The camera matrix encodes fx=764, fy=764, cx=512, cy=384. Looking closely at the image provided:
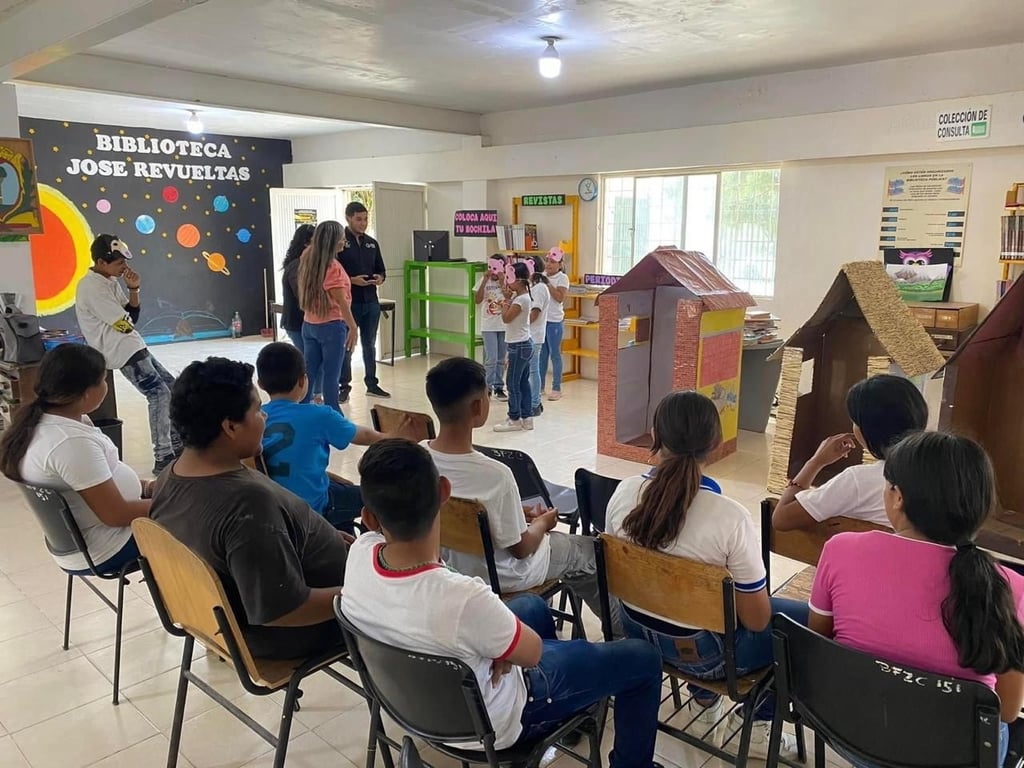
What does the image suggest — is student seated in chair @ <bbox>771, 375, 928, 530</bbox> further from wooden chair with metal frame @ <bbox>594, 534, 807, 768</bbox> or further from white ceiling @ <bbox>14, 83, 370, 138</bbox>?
white ceiling @ <bbox>14, 83, 370, 138</bbox>

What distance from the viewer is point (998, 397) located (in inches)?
122

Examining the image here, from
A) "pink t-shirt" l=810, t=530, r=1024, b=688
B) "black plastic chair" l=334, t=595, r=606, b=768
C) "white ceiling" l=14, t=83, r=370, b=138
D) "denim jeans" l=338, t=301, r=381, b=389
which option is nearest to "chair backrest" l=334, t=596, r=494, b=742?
"black plastic chair" l=334, t=595, r=606, b=768

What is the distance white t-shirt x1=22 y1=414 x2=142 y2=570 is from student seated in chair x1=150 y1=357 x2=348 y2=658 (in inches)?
21.7

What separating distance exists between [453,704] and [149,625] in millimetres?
1983

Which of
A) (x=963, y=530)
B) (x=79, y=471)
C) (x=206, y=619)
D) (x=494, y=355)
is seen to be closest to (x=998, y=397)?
(x=963, y=530)

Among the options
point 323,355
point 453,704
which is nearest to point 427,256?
point 323,355

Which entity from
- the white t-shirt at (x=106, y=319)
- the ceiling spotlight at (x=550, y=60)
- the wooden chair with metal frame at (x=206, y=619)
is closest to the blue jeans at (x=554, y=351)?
the ceiling spotlight at (x=550, y=60)

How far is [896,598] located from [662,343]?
3929mm

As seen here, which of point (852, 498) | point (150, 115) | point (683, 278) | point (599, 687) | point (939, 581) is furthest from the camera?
point (150, 115)

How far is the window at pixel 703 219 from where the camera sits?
6.60m

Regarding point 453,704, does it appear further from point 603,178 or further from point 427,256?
point 427,256

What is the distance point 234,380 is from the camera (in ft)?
6.21

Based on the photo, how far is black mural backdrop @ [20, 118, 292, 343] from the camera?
874 centimetres

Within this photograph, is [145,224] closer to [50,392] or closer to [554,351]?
[554,351]
